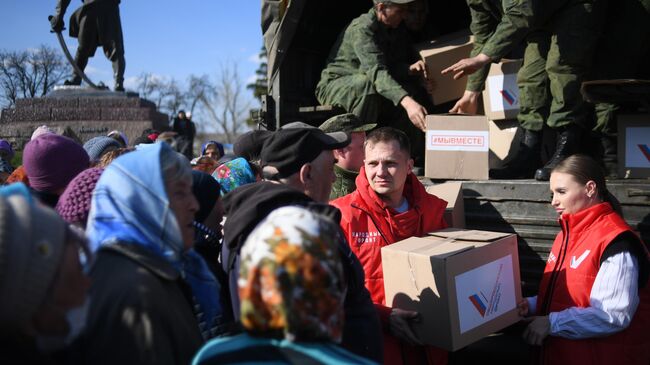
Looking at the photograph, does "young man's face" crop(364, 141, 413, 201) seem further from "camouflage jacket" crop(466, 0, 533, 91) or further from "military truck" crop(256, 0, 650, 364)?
"camouflage jacket" crop(466, 0, 533, 91)

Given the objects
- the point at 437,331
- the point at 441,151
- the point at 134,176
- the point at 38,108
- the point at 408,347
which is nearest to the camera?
the point at 134,176

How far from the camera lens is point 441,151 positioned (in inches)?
156

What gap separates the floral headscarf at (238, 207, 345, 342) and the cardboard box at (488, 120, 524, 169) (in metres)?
3.62

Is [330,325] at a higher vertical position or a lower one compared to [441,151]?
lower

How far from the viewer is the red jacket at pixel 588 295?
2.54 meters

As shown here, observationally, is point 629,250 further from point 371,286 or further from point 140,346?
point 140,346

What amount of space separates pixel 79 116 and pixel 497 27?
1062 centimetres

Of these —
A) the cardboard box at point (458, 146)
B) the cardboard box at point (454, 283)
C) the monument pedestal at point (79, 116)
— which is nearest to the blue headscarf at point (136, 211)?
the cardboard box at point (454, 283)

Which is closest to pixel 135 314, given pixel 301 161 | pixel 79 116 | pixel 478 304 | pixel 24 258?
pixel 24 258

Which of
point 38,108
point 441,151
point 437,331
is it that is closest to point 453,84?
point 441,151

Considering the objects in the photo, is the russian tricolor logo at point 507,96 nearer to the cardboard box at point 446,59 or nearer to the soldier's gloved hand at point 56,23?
the cardboard box at point 446,59

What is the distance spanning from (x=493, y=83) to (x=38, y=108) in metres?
10.8

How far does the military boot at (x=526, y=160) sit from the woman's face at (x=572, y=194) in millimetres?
1427

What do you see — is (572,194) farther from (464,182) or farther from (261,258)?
(261,258)
